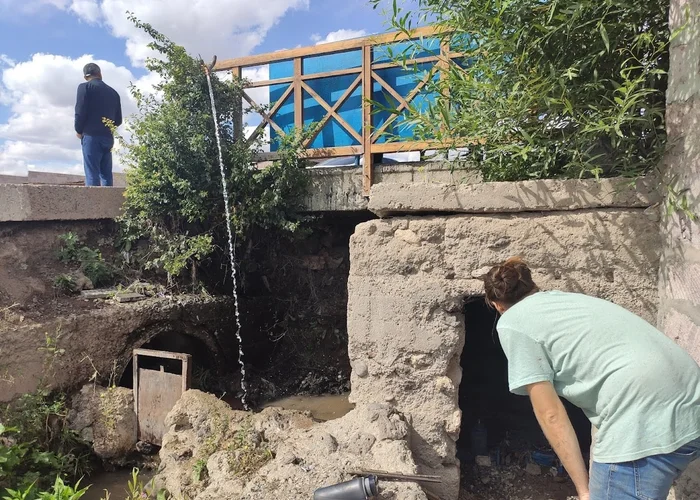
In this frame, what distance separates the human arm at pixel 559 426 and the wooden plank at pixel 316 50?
12.5 ft

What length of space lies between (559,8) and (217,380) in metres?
5.18

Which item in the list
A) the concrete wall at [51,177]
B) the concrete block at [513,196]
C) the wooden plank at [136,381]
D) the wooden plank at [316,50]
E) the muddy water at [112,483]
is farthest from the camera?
the concrete wall at [51,177]

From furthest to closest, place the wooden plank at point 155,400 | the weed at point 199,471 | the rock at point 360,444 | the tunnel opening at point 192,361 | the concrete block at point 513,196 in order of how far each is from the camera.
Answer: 1. the tunnel opening at point 192,361
2. the wooden plank at point 155,400
3. the weed at point 199,471
4. the rock at point 360,444
5. the concrete block at point 513,196

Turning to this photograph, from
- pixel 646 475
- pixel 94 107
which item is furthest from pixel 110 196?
pixel 646 475

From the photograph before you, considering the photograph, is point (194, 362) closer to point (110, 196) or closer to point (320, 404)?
point (320, 404)

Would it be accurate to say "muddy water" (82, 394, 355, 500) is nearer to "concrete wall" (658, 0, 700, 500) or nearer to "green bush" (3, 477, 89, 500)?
"green bush" (3, 477, 89, 500)

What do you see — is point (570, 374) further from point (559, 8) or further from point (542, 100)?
point (559, 8)

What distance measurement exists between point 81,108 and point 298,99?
110 inches

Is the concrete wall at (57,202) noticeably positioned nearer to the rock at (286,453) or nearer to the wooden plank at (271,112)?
the wooden plank at (271,112)

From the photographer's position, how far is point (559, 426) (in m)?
1.83

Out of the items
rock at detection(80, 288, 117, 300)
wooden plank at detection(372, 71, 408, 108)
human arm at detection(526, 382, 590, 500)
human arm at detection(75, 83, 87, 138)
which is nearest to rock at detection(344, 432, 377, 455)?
human arm at detection(526, 382, 590, 500)

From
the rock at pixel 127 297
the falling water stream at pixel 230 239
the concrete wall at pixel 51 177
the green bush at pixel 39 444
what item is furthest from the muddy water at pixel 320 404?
the concrete wall at pixel 51 177

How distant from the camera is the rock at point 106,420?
4473mm

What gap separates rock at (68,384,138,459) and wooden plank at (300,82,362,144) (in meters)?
3.41
